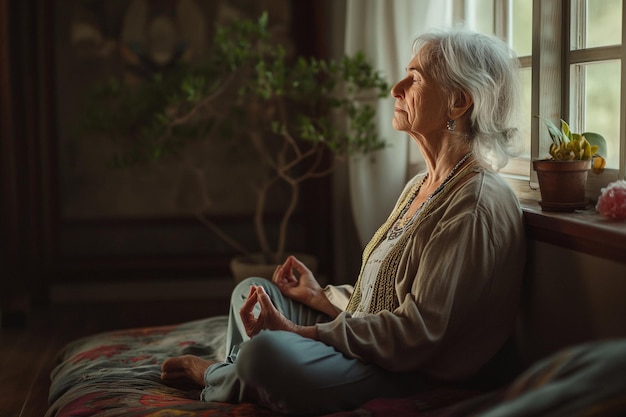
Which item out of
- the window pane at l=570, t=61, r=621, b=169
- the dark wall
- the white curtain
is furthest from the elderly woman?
the dark wall

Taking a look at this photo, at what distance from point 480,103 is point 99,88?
2644 millimetres

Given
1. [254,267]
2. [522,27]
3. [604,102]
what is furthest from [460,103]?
[254,267]

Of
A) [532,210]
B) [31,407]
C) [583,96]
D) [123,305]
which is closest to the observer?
[532,210]

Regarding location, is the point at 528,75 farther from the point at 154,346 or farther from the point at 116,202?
the point at 116,202

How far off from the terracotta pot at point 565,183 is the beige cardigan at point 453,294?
0.10 metres

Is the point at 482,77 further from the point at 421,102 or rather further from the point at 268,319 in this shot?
the point at 268,319

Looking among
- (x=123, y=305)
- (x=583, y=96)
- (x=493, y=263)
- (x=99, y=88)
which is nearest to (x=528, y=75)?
(x=583, y=96)

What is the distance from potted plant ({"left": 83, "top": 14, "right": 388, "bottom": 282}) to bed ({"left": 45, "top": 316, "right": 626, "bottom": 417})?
3.83 feet

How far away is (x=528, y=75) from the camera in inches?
109

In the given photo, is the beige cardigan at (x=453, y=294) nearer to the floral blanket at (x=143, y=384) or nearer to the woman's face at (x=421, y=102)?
the floral blanket at (x=143, y=384)

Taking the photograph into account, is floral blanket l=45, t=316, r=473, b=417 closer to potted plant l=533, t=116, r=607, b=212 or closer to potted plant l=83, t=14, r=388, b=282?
potted plant l=533, t=116, r=607, b=212

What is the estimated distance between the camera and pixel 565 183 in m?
2.03

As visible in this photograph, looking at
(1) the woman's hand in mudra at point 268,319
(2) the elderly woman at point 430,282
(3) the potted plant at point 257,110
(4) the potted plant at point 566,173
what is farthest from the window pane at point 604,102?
(3) the potted plant at point 257,110

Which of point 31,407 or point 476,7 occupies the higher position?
point 476,7
